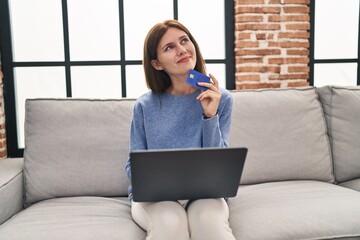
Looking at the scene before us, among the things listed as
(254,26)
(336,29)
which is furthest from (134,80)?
(336,29)

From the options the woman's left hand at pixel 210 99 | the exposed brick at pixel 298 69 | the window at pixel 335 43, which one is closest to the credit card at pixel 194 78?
the woman's left hand at pixel 210 99

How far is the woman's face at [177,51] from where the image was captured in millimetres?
1609

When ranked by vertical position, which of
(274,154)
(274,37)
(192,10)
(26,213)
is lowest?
(26,213)

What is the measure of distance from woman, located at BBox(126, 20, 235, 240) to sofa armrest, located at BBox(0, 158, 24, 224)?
562 millimetres

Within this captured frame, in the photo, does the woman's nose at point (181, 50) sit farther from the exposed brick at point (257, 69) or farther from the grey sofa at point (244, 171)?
the exposed brick at point (257, 69)

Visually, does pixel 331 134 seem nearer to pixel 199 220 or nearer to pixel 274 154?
pixel 274 154

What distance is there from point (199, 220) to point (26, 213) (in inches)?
32.5

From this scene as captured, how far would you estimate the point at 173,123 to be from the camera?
1.64 meters

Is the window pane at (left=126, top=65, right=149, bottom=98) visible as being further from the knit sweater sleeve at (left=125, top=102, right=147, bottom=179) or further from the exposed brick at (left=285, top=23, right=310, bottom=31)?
the exposed brick at (left=285, top=23, right=310, bottom=31)

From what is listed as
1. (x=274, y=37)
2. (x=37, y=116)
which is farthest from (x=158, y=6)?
(x=37, y=116)

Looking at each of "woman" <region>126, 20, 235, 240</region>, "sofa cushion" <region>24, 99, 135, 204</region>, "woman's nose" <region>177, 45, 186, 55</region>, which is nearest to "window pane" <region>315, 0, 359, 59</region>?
"woman" <region>126, 20, 235, 240</region>

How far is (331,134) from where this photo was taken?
2092 millimetres

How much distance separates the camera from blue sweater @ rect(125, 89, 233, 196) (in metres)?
1.62

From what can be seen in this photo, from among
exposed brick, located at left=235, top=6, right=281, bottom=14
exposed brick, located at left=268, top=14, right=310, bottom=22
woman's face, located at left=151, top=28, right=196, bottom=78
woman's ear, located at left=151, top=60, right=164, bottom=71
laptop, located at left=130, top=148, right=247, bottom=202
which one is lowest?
laptop, located at left=130, top=148, right=247, bottom=202
